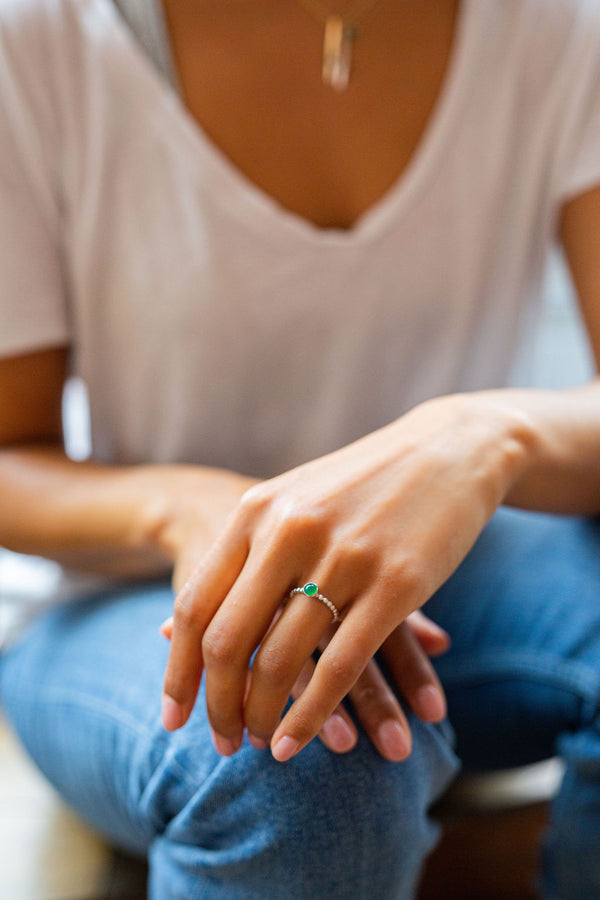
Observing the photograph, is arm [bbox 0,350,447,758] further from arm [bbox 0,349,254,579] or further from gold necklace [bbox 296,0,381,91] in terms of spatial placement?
gold necklace [bbox 296,0,381,91]

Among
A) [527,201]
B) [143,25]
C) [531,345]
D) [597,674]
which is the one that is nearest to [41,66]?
[143,25]

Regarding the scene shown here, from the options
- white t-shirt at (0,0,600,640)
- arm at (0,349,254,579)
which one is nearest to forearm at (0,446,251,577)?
arm at (0,349,254,579)

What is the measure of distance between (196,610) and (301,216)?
1.37ft

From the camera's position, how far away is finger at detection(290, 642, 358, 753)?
0.51 m

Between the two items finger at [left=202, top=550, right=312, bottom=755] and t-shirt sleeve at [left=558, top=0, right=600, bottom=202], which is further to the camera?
t-shirt sleeve at [left=558, top=0, right=600, bottom=202]

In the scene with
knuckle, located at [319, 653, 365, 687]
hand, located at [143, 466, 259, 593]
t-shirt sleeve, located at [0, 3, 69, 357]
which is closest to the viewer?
knuckle, located at [319, 653, 365, 687]

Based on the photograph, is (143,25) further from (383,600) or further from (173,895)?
(173,895)

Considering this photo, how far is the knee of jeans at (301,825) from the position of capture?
1.68ft

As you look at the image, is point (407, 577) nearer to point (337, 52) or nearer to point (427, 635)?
point (427, 635)

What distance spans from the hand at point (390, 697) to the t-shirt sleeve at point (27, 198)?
35cm

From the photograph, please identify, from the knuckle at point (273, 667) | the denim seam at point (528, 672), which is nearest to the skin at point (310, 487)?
the knuckle at point (273, 667)

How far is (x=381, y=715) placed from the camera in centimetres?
53

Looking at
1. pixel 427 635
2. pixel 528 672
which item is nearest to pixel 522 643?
pixel 528 672

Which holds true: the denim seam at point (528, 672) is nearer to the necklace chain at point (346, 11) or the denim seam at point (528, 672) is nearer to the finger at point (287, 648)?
the finger at point (287, 648)
